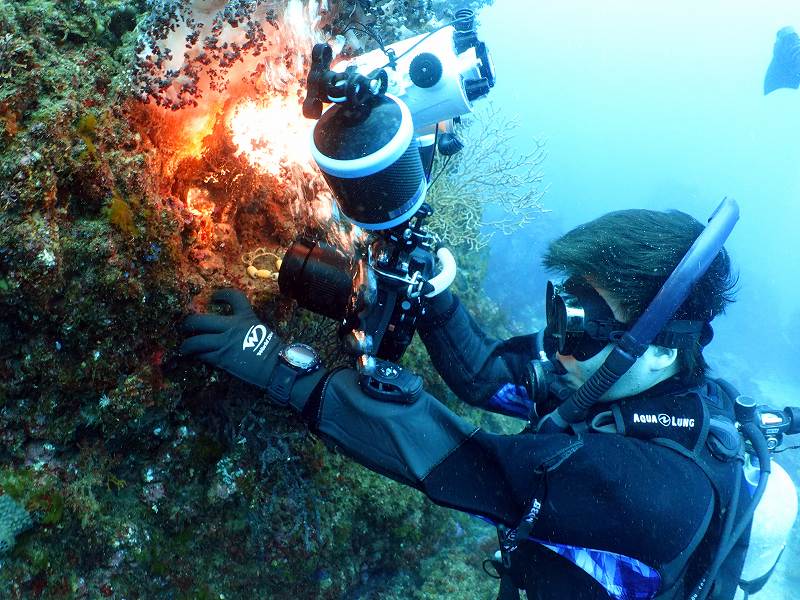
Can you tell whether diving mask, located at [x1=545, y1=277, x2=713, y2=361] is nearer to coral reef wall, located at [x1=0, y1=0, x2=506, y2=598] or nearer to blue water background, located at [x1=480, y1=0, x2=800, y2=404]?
coral reef wall, located at [x1=0, y1=0, x2=506, y2=598]

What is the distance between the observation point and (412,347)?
14.8ft

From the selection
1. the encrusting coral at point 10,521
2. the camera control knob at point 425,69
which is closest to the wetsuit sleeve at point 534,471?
the encrusting coral at point 10,521

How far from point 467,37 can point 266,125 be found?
3.61ft

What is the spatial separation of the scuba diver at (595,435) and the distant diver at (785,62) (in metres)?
15.0

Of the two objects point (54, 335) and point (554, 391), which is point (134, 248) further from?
point (554, 391)

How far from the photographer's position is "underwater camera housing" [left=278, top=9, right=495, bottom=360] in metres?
1.46

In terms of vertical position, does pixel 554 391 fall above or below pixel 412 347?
above

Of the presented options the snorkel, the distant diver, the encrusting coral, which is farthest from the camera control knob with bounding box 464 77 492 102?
the distant diver

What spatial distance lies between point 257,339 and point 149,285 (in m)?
0.45

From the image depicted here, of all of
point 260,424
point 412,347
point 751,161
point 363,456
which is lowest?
point 751,161

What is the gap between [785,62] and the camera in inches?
505

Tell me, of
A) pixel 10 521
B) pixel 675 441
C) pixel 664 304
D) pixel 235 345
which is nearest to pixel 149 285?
pixel 235 345

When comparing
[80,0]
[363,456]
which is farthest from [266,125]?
[363,456]

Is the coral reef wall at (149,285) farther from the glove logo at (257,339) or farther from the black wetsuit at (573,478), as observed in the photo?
the black wetsuit at (573,478)
